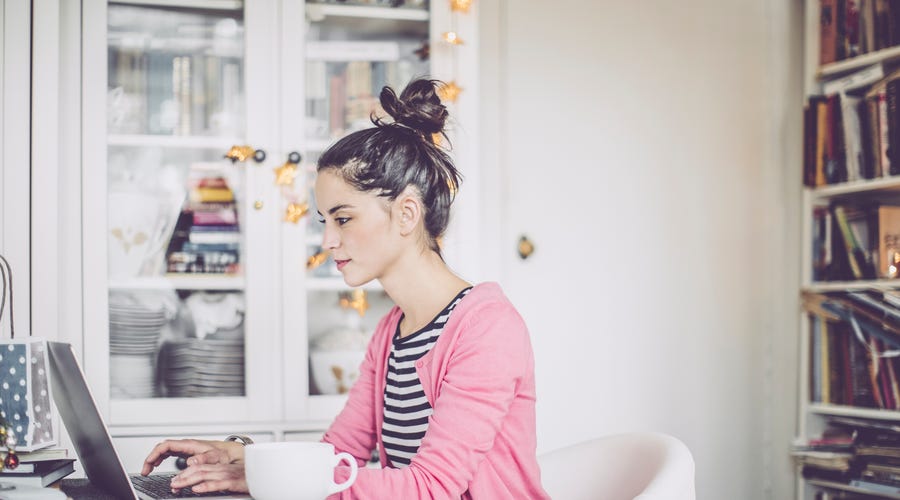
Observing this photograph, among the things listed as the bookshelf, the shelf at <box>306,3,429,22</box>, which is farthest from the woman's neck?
the bookshelf

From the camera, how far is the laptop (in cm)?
102

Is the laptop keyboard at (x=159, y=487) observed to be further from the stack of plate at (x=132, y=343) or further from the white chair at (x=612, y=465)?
the stack of plate at (x=132, y=343)

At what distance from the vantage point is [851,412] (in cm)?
251

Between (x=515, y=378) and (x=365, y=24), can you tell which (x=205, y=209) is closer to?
(x=365, y=24)

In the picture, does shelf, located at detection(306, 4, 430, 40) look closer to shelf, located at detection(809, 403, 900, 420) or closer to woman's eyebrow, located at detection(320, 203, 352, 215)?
woman's eyebrow, located at detection(320, 203, 352, 215)

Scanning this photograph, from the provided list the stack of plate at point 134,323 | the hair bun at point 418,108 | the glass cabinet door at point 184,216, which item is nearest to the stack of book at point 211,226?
the glass cabinet door at point 184,216

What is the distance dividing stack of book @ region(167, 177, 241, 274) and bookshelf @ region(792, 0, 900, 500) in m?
1.71

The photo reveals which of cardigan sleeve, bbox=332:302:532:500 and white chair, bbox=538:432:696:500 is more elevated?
cardigan sleeve, bbox=332:302:532:500

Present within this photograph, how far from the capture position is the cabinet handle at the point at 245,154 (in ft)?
7.11

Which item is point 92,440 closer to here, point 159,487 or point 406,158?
point 159,487

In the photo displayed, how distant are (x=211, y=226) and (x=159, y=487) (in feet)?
3.86

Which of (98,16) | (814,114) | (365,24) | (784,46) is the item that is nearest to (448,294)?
(365,24)

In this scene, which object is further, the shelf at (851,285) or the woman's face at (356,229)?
the shelf at (851,285)

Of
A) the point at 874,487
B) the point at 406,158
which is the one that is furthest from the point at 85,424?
the point at 874,487
